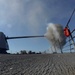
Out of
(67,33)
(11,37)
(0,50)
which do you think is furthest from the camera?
(11,37)

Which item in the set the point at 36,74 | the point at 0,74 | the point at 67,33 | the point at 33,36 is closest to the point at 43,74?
the point at 36,74

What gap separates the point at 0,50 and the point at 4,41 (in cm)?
154

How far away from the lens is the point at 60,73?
18.6 feet

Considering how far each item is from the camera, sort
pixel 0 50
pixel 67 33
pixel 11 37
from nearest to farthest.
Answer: pixel 67 33 → pixel 0 50 → pixel 11 37

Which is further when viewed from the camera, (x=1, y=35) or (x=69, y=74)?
(x=1, y=35)

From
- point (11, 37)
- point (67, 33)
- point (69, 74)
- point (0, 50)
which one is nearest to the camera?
point (69, 74)

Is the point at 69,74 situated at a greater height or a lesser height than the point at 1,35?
lesser

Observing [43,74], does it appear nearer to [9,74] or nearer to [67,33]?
[9,74]

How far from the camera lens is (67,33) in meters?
6.55

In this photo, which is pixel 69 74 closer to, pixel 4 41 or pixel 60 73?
pixel 60 73

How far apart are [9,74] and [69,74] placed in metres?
1.57

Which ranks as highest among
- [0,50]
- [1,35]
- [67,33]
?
[1,35]

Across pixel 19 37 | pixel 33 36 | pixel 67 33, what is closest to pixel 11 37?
pixel 19 37

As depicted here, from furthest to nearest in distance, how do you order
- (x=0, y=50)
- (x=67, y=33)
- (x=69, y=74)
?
(x=0, y=50) < (x=67, y=33) < (x=69, y=74)
